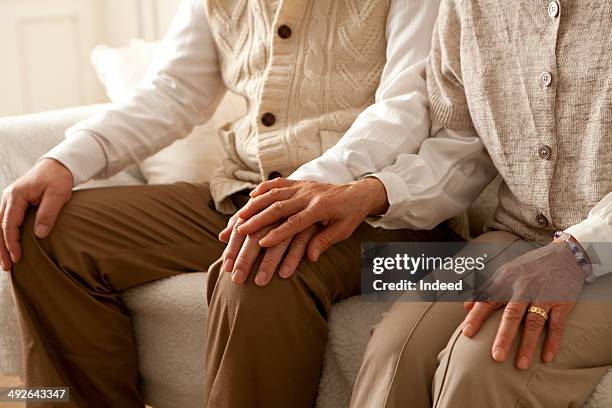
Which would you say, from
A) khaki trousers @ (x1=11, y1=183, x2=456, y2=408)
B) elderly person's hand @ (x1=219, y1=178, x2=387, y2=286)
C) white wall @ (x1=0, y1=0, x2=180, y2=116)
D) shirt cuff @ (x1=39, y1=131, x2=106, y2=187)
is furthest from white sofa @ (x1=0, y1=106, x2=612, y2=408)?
white wall @ (x1=0, y1=0, x2=180, y2=116)

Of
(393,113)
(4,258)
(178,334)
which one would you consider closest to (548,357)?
(393,113)

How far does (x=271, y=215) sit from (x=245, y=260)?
8cm

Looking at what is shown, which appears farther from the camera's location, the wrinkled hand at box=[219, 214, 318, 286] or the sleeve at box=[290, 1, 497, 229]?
the sleeve at box=[290, 1, 497, 229]

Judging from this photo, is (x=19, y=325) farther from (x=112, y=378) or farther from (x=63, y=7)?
(x=63, y=7)

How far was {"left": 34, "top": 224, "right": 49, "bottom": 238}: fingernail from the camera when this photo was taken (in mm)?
1576

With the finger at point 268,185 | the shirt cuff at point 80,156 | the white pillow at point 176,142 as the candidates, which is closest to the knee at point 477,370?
the finger at point 268,185

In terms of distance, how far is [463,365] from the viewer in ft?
3.60

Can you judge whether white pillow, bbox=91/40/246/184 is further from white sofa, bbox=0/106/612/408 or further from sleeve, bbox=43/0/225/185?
white sofa, bbox=0/106/612/408

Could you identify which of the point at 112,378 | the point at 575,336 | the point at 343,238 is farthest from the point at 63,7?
the point at 575,336

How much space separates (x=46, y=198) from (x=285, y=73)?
0.48m

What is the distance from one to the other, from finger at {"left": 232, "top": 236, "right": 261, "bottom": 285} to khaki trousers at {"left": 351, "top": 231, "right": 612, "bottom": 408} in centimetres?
20

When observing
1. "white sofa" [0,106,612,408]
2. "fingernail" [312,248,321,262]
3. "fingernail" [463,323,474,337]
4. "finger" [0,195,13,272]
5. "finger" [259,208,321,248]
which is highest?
"finger" [259,208,321,248]

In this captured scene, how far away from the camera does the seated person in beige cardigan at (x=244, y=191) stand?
1392mm

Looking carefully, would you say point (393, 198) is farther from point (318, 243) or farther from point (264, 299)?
point (264, 299)
